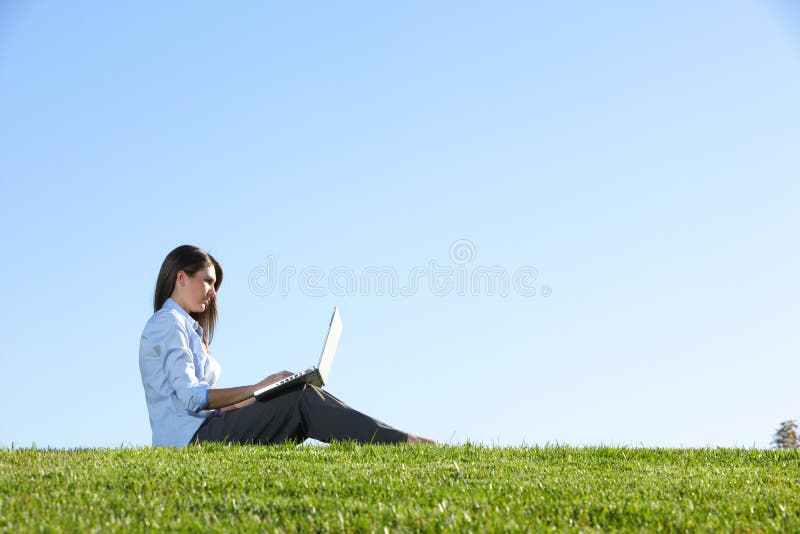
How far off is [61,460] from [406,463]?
302 centimetres

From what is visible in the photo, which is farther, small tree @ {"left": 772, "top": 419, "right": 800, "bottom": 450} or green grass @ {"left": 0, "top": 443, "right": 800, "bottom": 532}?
small tree @ {"left": 772, "top": 419, "right": 800, "bottom": 450}

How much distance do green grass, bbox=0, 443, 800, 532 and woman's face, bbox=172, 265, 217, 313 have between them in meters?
1.68

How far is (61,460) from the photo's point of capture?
7.11m

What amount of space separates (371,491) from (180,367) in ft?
9.48

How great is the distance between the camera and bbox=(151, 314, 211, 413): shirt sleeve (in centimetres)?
783

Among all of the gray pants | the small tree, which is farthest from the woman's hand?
the small tree

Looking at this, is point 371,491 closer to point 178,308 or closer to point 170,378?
point 170,378

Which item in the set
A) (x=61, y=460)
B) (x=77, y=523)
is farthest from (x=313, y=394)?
(x=77, y=523)

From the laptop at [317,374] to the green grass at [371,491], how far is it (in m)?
0.56

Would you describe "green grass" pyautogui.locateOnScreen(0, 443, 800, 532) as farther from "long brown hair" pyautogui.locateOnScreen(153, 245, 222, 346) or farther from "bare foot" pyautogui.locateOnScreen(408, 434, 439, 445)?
"long brown hair" pyautogui.locateOnScreen(153, 245, 222, 346)

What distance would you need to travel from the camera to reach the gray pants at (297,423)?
7.91m

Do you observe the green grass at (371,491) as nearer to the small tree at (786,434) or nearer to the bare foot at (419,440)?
the bare foot at (419,440)

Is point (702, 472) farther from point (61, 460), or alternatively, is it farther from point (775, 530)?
point (61, 460)

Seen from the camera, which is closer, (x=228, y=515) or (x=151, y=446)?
(x=228, y=515)
